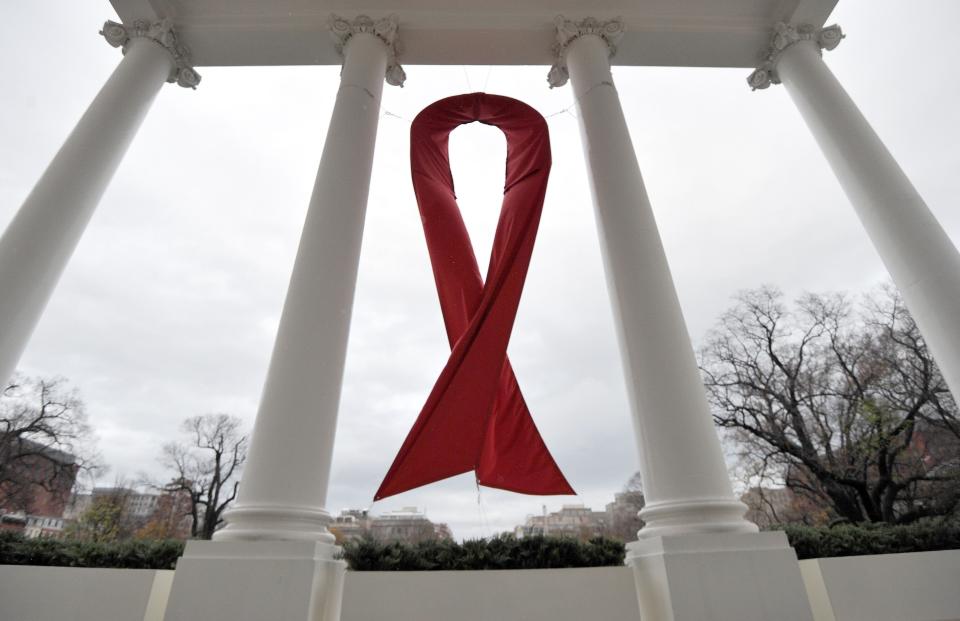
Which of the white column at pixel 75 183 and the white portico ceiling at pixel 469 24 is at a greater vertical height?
the white portico ceiling at pixel 469 24

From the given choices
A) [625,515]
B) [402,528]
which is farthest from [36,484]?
[625,515]

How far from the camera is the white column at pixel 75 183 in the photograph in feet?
32.6

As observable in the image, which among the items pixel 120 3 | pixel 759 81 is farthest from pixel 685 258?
pixel 120 3

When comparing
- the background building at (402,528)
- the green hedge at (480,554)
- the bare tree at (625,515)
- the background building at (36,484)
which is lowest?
the green hedge at (480,554)

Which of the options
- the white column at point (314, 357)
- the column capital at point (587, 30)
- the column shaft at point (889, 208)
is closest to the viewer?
the white column at point (314, 357)

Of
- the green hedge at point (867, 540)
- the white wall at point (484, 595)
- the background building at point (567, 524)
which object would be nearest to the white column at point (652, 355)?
the white wall at point (484, 595)

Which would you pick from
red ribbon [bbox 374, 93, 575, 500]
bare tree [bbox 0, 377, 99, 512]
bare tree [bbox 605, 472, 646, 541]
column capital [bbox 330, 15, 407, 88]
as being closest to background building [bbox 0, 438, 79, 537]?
bare tree [bbox 0, 377, 99, 512]

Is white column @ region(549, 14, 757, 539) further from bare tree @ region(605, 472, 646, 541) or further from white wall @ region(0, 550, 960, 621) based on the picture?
bare tree @ region(605, 472, 646, 541)

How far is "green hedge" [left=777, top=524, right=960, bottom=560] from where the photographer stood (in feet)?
36.7

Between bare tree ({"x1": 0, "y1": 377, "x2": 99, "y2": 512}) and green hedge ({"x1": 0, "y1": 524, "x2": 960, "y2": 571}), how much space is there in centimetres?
2879

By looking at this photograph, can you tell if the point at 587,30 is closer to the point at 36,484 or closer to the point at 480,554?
the point at 480,554

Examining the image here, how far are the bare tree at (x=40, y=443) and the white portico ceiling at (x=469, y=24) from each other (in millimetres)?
32362

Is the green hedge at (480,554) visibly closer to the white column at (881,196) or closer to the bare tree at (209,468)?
the white column at (881,196)

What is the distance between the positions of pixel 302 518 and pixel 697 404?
22.7 feet
